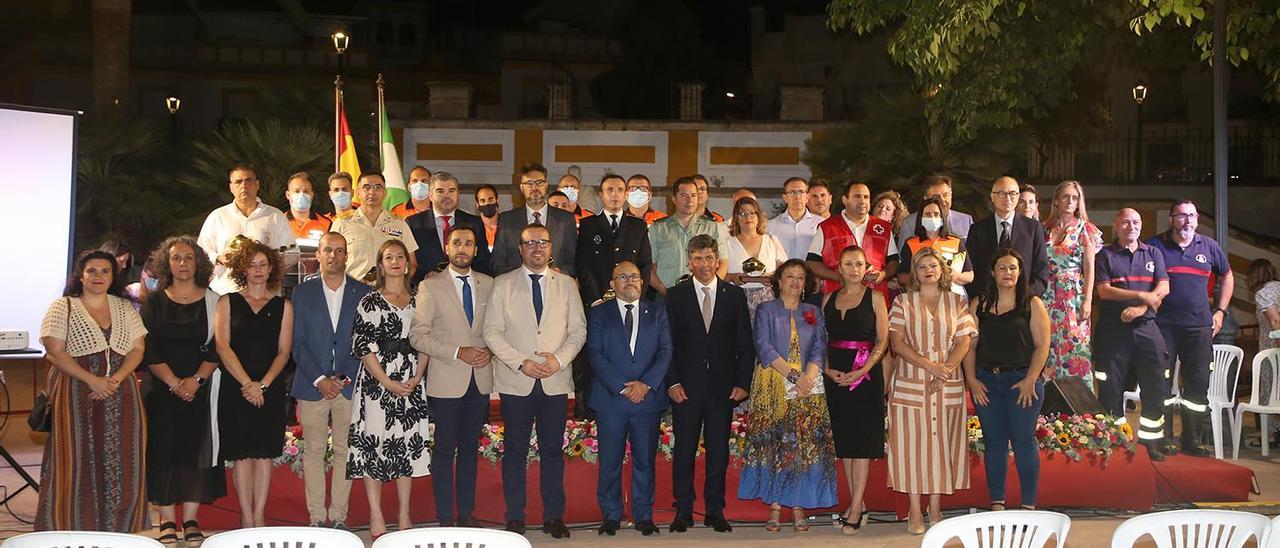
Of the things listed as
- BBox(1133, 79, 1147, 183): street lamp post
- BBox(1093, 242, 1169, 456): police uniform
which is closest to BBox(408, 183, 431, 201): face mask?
BBox(1093, 242, 1169, 456): police uniform

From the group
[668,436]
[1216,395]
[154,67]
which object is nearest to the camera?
[668,436]

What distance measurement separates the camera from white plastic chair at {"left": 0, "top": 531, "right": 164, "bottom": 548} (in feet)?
13.0

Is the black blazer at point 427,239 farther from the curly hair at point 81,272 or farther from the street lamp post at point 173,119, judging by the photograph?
the street lamp post at point 173,119

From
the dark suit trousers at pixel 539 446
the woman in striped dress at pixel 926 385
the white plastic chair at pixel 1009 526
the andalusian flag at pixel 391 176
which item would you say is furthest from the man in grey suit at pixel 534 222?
the white plastic chair at pixel 1009 526

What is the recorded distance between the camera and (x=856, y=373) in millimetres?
7395

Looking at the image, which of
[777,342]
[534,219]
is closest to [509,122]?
[534,219]

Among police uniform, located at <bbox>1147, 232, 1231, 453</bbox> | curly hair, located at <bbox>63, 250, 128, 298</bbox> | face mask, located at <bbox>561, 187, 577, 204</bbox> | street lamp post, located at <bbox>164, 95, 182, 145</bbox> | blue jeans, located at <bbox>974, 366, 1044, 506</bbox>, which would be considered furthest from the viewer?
Answer: street lamp post, located at <bbox>164, 95, 182, 145</bbox>

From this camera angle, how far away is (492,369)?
7367 millimetres

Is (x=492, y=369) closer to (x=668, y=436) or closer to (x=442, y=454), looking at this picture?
(x=442, y=454)

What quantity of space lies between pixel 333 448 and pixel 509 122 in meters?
13.5

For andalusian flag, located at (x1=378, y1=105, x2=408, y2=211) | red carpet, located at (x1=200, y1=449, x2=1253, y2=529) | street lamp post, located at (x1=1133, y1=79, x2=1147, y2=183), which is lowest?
red carpet, located at (x1=200, y1=449, x2=1253, y2=529)

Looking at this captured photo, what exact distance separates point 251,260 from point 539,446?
6.11 ft

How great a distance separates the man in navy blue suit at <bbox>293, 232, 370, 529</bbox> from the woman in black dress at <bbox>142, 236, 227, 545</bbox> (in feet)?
1.56

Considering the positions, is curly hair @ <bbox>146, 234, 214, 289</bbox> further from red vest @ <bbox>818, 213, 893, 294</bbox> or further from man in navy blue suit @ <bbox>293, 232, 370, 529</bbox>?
red vest @ <bbox>818, 213, 893, 294</bbox>
